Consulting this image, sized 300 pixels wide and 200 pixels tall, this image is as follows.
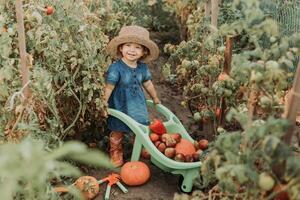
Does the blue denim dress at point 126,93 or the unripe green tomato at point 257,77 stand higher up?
the unripe green tomato at point 257,77

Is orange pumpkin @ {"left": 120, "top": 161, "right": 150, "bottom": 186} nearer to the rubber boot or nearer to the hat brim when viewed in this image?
the rubber boot

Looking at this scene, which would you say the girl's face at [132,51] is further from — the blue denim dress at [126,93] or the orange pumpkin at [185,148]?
the orange pumpkin at [185,148]

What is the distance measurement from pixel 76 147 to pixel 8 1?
6.30ft

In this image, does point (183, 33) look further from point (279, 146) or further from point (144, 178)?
point (279, 146)

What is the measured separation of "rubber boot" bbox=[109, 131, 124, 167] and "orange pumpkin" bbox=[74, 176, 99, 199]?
429 mm

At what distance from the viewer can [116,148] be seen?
3514 millimetres

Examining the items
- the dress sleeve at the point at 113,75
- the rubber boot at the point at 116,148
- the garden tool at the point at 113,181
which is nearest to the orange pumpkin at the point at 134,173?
the garden tool at the point at 113,181

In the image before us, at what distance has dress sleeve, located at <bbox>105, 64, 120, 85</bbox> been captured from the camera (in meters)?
3.43

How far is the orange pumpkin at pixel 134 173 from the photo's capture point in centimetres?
321

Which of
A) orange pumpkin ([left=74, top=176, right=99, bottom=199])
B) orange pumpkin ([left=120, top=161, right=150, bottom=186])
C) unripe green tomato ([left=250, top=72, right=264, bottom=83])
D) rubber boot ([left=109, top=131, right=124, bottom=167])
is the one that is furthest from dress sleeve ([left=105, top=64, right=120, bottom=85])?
unripe green tomato ([left=250, top=72, right=264, bottom=83])

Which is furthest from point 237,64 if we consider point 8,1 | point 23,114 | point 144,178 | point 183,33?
point 183,33

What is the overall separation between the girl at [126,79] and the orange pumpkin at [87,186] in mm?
416

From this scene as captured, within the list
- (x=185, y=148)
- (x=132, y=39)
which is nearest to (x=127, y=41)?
(x=132, y=39)

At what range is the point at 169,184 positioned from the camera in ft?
11.2
